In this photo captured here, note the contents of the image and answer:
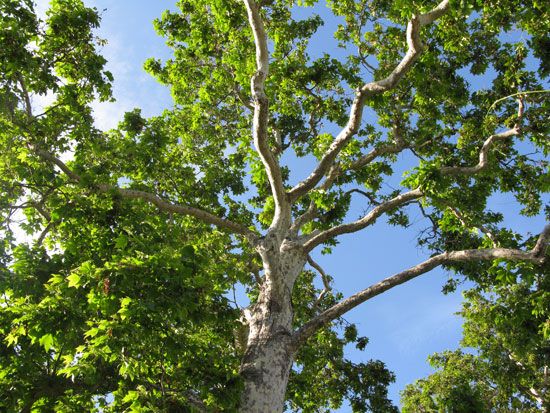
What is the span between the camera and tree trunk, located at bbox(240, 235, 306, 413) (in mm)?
6828

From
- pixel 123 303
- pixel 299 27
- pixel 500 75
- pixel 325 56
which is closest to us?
pixel 123 303

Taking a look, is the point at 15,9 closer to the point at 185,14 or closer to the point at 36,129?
the point at 36,129

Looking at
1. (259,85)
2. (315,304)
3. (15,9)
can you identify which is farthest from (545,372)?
(15,9)

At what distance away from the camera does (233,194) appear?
13.2 meters

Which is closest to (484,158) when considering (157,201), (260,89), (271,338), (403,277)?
(403,277)

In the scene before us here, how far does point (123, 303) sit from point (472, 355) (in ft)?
58.6

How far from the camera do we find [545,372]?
61.6ft

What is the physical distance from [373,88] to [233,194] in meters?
5.94

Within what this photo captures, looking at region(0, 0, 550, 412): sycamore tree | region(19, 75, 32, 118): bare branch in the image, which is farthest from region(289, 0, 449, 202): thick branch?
region(19, 75, 32, 118): bare branch

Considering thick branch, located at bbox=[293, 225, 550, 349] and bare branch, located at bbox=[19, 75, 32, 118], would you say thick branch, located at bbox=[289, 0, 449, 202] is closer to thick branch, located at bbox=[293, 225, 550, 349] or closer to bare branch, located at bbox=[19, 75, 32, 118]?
thick branch, located at bbox=[293, 225, 550, 349]

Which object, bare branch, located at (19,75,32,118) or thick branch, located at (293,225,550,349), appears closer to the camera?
thick branch, located at (293,225,550,349)

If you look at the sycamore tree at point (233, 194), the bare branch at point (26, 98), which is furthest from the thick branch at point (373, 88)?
the bare branch at point (26, 98)

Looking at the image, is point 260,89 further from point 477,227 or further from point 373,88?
point 477,227

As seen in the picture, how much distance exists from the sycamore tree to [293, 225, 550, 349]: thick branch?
0.03 m
